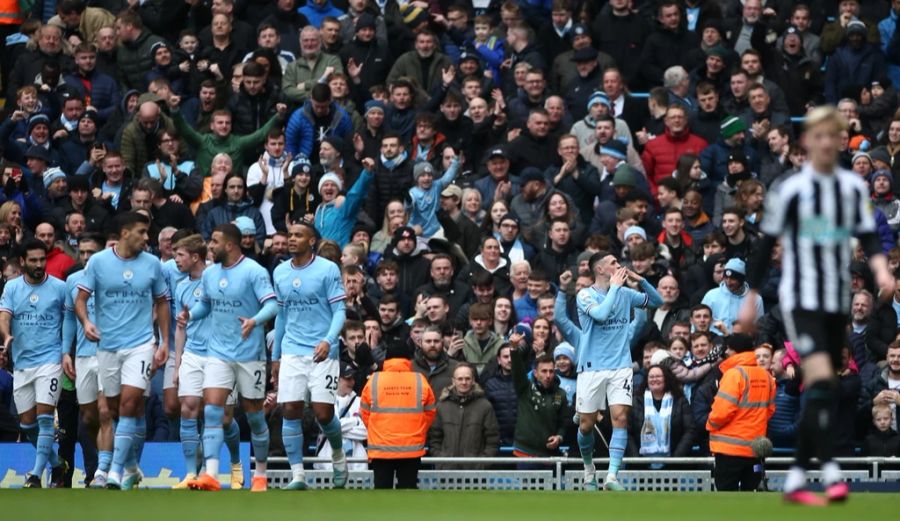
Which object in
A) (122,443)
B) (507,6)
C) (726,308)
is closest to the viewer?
(122,443)

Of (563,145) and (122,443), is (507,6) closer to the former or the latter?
(563,145)

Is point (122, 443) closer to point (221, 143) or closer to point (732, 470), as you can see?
point (732, 470)

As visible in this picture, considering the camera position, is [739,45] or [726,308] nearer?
[726,308]

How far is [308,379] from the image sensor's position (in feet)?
57.5

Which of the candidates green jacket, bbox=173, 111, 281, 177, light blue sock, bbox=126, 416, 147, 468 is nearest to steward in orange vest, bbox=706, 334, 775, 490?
light blue sock, bbox=126, 416, 147, 468

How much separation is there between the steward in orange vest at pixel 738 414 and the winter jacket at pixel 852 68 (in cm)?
875

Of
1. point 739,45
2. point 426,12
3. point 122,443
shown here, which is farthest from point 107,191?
point 739,45

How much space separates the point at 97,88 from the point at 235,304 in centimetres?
1003

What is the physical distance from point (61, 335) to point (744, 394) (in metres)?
7.10

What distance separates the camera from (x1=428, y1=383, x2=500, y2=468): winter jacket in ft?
64.8

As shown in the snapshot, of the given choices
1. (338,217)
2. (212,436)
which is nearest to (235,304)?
(212,436)

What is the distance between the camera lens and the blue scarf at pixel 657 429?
1939cm

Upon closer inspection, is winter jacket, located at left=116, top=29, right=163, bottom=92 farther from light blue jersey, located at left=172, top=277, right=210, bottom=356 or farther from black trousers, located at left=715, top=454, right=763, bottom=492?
black trousers, located at left=715, top=454, right=763, bottom=492

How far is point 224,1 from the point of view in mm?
26953
